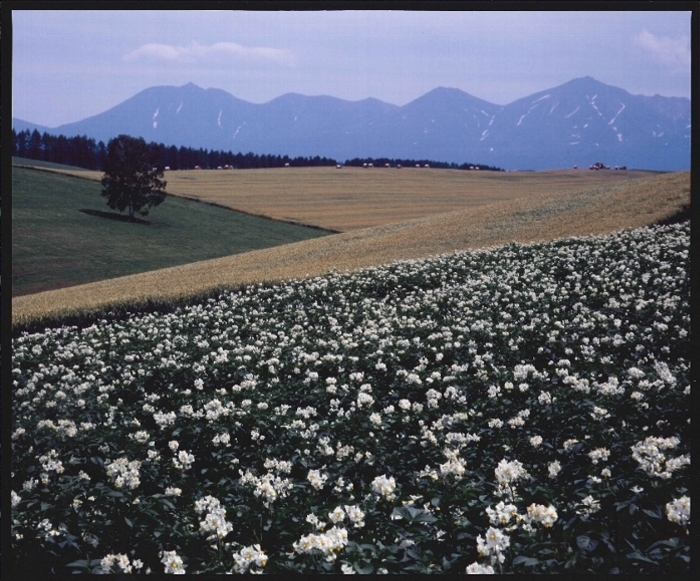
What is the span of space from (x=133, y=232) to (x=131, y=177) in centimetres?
Result: 792

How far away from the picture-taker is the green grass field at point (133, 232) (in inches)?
1159

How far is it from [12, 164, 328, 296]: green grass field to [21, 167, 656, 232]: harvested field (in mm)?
2719

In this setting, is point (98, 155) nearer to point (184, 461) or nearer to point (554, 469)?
point (184, 461)

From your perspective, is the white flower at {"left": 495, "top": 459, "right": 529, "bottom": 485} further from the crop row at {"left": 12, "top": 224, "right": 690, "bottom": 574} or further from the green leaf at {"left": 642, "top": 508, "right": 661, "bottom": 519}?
the green leaf at {"left": 642, "top": 508, "right": 661, "bottom": 519}

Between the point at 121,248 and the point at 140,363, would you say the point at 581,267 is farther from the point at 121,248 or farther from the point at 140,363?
the point at 121,248

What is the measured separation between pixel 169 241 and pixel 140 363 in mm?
34498

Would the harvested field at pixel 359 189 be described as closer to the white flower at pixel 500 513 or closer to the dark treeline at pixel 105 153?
the dark treeline at pixel 105 153

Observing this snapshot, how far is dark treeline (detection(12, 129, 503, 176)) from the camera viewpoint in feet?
44.8

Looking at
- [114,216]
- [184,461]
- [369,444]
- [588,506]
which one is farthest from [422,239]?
[588,506]

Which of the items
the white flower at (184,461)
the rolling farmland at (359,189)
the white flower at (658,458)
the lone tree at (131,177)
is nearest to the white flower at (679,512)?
the white flower at (658,458)

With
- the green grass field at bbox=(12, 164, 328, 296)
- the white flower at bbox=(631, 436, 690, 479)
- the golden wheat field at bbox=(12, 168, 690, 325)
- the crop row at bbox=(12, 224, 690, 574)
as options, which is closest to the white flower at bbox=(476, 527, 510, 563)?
the crop row at bbox=(12, 224, 690, 574)

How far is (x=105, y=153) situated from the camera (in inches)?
955

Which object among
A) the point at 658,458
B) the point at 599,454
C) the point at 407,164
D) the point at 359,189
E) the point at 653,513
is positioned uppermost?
the point at 407,164

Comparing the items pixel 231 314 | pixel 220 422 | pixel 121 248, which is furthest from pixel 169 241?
pixel 220 422
